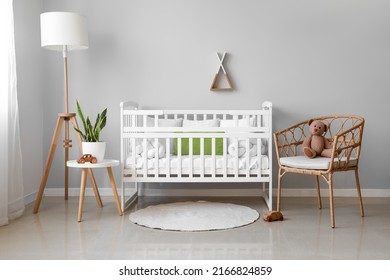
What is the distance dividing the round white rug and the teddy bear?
0.59 meters

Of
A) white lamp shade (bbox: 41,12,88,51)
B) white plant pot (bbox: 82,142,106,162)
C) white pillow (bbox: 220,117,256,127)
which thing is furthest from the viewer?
white pillow (bbox: 220,117,256,127)

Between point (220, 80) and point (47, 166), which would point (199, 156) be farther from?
point (47, 166)

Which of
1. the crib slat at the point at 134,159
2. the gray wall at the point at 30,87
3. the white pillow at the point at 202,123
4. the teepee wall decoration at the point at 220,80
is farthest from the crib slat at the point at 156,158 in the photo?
the gray wall at the point at 30,87

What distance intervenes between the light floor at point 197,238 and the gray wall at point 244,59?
926mm

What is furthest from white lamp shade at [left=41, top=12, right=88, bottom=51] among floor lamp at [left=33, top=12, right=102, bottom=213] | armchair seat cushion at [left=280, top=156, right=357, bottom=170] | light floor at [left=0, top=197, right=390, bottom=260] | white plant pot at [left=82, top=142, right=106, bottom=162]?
armchair seat cushion at [left=280, top=156, right=357, bottom=170]

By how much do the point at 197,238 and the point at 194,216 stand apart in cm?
51

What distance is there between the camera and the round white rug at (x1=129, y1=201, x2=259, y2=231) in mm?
2953

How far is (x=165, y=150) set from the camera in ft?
11.8

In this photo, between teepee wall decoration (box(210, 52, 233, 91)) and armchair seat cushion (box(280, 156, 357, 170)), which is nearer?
armchair seat cushion (box(280, 156, 357, 170))

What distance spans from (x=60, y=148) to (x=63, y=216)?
969 millimetres

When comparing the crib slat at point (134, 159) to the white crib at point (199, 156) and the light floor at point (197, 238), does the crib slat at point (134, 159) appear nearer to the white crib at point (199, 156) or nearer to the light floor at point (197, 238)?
the white crib at point (199, 156)

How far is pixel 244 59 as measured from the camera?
3992 millimetres

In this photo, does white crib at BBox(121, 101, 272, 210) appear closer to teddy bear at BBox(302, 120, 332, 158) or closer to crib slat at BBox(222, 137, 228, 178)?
crib slat at BBox(222, 137, 228, 178)
